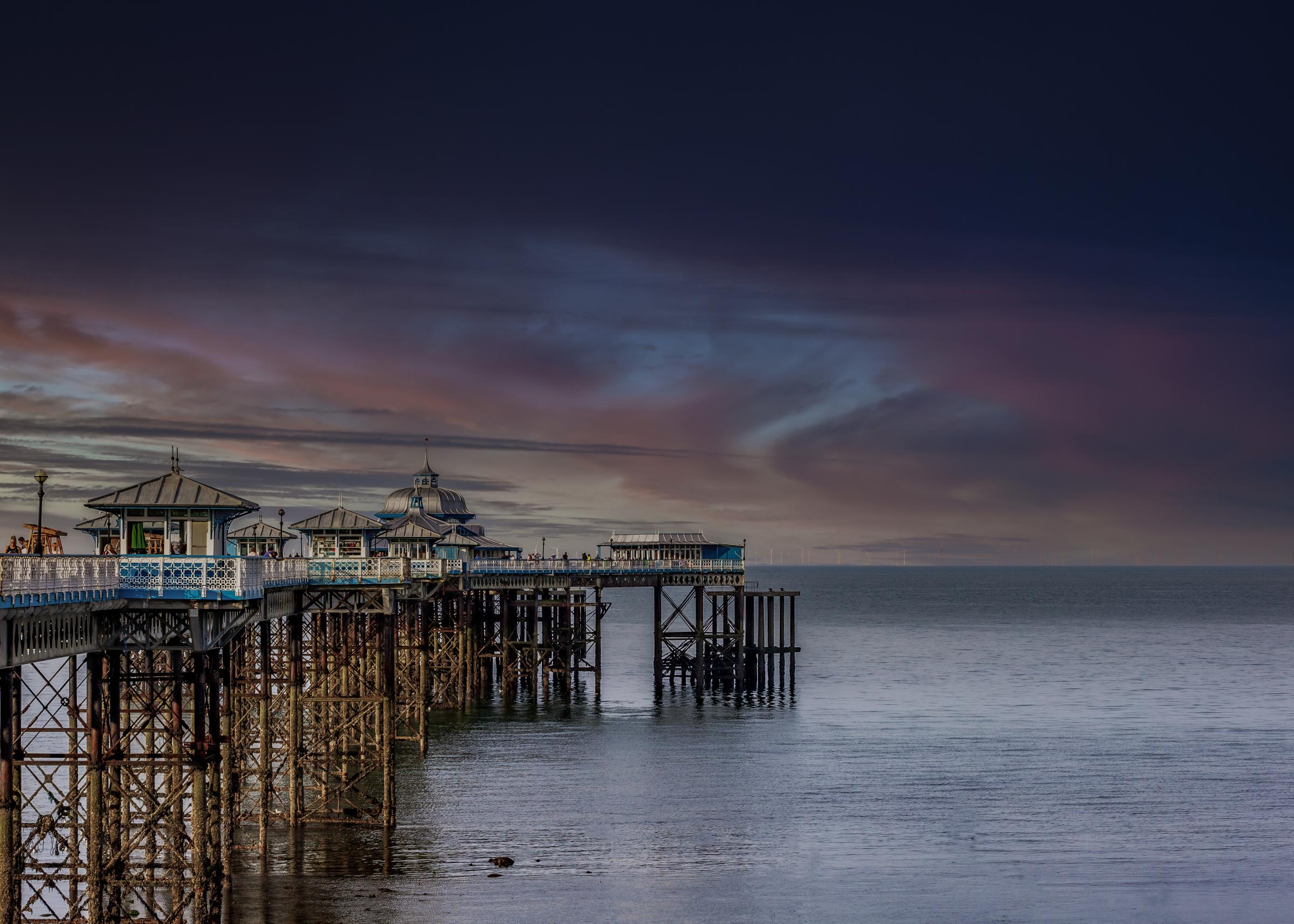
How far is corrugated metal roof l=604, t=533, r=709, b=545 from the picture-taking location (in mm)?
82188

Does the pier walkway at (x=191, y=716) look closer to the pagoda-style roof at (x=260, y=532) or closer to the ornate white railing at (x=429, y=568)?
the ornate white railing at (x=429, y=568)

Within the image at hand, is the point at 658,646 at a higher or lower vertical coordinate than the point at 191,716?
lower

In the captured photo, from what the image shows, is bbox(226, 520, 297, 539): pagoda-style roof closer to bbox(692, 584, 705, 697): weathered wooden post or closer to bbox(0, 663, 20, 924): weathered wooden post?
bbox(692, 584, 705, 697): weathered wooden post

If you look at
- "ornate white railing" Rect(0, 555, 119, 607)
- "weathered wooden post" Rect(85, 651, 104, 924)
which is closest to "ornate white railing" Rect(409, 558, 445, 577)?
"ornate white railing" Rect(0, 555, 119, 607)

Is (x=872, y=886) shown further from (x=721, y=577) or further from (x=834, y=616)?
(x=834, y=616)

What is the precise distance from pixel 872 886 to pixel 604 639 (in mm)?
96936

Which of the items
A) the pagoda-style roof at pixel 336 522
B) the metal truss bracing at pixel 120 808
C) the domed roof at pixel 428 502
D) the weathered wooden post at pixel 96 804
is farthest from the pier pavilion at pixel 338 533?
the domed roof at pixel 428 502

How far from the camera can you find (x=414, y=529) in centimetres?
6328

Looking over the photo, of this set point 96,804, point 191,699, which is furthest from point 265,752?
point 96,804

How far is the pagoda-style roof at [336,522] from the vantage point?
154ft

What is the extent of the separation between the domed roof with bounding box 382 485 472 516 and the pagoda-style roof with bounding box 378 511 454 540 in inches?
1004

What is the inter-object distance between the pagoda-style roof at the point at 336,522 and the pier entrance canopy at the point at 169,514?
59.0 ft

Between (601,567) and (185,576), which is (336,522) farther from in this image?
(601,567)

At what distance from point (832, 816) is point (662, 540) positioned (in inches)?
1664
